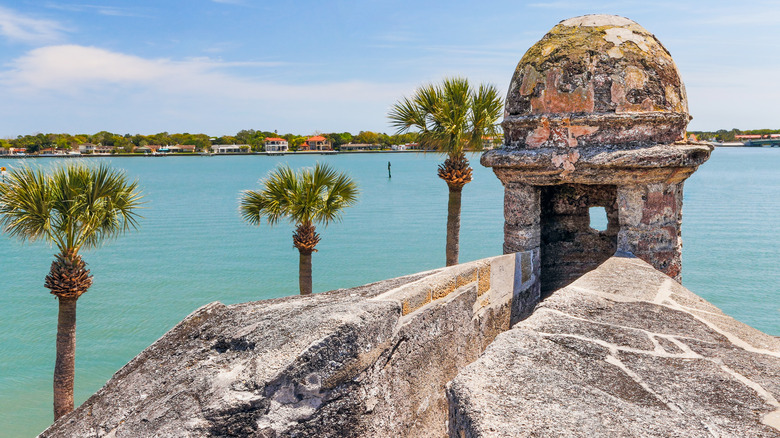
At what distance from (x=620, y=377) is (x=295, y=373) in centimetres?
157

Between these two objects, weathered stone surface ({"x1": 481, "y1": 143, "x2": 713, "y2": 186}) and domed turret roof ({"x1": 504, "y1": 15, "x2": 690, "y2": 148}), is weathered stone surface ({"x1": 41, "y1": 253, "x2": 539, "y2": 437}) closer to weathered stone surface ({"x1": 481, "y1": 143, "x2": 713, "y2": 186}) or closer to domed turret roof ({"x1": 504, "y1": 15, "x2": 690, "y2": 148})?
weathered stone surface ({"x1": 481, "y1": 143, "x2": 713, "y2": 186})

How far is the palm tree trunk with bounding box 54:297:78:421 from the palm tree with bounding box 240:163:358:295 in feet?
16.9

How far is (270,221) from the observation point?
16.5 metres

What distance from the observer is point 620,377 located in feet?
8.84

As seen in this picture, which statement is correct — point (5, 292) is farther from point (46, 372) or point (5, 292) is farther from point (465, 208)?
point (465, 208)

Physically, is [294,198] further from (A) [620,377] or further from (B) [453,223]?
(A) [620,377]

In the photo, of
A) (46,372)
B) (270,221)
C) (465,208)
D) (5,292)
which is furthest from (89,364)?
(465,208)

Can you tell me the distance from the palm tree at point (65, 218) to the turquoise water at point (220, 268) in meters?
1.78

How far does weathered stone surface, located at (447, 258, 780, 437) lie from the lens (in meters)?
2.24

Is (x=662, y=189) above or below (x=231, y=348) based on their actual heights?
above

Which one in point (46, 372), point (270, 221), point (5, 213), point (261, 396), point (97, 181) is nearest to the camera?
point (261, 396)

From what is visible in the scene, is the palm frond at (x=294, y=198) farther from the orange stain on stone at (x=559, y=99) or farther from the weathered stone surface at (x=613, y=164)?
the orange stain on stone at (x=559, y=99)

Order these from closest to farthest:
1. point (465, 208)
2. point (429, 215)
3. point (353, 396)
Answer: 1. point (353, 396)
2. point (429, 215)
3. point (465, 208)

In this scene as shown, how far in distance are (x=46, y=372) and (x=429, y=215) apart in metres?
40.4
